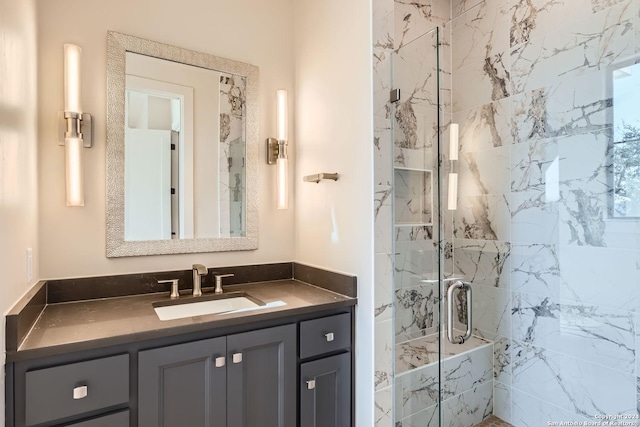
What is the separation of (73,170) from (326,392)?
153 centimetres

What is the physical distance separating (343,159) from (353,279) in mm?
613

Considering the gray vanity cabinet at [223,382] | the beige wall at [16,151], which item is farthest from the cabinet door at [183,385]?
the beige wall at [16,151]

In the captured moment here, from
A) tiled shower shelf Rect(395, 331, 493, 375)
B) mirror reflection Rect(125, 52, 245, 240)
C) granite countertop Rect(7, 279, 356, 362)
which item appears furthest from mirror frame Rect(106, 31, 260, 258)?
tiled shower shelf Rect(395, 331, 493, 375)

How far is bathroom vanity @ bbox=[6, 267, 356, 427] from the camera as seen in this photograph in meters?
1.09

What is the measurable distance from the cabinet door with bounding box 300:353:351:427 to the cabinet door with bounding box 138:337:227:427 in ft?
1.21

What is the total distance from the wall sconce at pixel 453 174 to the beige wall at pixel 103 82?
3.32 feet

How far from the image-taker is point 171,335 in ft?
4.20

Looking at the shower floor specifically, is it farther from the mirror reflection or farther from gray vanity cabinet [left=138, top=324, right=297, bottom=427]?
the mirror reflection

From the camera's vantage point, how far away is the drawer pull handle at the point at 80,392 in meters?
1.12

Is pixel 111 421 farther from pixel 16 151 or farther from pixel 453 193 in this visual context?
pixel 453 193

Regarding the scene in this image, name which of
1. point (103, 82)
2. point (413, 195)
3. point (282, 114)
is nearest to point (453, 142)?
point (413, 195)

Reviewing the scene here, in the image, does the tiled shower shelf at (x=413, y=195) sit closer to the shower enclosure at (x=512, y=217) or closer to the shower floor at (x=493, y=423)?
the shower enclosure at (x=512, y=217)

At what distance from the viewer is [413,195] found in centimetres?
171

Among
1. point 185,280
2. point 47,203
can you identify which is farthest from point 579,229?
point 47,203
